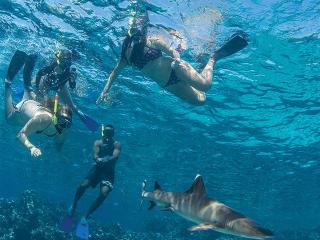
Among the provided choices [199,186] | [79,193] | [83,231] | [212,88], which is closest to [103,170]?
[79,193]

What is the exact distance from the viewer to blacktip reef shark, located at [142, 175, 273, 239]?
486cm

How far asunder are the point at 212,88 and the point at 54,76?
9047 mm

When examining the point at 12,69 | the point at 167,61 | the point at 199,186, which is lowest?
the point at 199,186

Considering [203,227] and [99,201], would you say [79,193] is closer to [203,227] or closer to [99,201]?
[99,201]

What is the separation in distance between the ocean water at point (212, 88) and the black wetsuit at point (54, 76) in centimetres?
259

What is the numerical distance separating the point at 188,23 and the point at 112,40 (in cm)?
424

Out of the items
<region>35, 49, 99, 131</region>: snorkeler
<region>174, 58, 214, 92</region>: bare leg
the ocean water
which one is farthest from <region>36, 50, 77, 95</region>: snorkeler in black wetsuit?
<region>174, 58, 214, 92</region>: bare leg

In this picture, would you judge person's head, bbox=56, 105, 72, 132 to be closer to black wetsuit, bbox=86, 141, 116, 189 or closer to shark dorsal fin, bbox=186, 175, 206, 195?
black wetsuit, bbox=86, 141, 116, 189

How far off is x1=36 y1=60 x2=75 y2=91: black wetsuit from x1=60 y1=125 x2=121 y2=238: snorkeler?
205cm

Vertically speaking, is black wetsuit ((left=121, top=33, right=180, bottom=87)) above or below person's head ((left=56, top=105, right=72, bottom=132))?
above

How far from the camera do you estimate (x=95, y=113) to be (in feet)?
81.5

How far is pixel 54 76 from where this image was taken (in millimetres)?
10680

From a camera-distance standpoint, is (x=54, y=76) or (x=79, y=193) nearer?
(x=54, y=76)

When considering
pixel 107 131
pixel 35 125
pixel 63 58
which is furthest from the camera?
pixel 107 131
